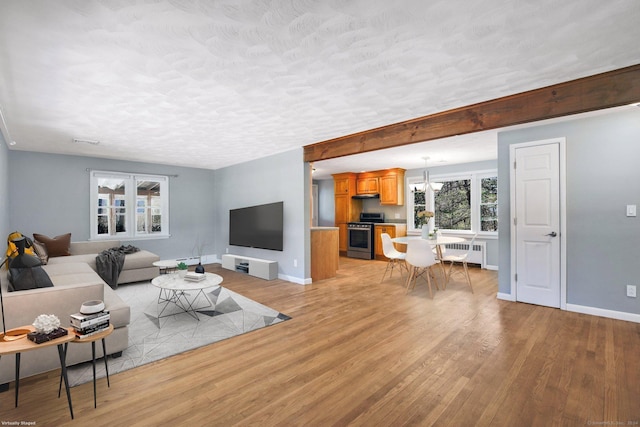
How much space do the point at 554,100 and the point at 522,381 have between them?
94.6 inches

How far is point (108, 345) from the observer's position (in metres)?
2.44

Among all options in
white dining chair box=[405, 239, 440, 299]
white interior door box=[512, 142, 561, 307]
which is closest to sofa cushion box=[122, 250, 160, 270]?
white dining chair box=[405, 239, 440, 299]

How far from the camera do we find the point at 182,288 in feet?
10.7

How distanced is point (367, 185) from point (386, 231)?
136 centimetres

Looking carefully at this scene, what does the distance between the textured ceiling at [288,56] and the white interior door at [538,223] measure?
1.49 meters

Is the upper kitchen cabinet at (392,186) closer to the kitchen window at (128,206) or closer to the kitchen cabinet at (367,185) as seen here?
the kitchen cabinet at (367,185)

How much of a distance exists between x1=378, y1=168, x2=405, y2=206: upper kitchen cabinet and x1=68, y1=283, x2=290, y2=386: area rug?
4555 mm

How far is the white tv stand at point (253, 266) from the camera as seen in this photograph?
17.7ft

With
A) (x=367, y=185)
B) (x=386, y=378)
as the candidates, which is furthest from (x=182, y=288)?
(x=367, y=185)

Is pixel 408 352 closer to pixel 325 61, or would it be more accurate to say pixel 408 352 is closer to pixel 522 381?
pixel 522 381

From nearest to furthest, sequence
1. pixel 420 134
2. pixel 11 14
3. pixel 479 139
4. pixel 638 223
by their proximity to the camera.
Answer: pixel 11 14 → pixel 638 223 → pixel 420 134 → pixel 479 139

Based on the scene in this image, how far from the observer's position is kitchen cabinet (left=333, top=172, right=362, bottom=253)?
8141mm

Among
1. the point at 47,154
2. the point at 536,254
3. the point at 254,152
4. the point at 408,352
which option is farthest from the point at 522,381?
the point at 47,154

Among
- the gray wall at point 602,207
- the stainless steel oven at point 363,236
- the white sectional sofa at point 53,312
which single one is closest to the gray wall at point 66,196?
the white sectional sofa at point 53,312
